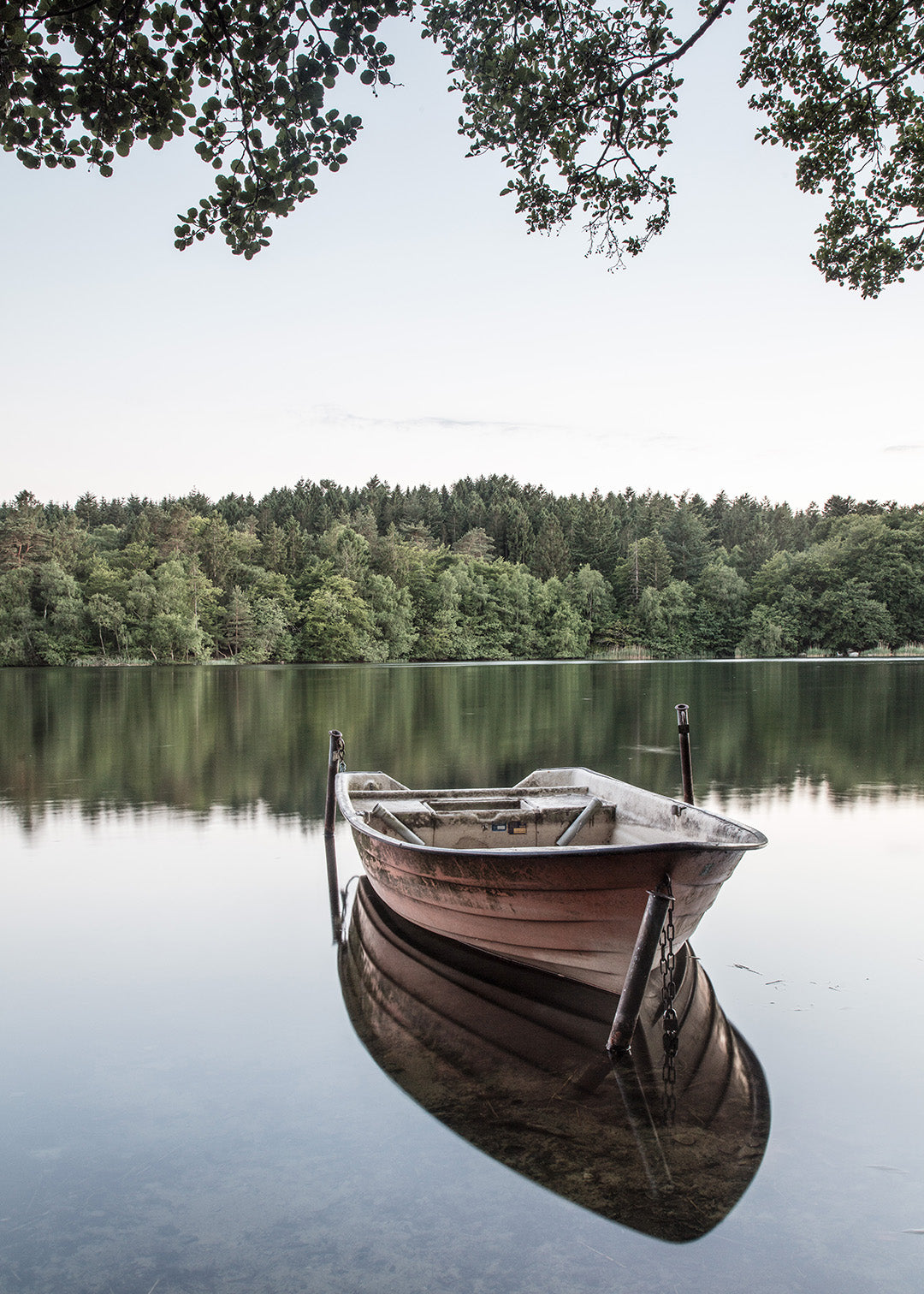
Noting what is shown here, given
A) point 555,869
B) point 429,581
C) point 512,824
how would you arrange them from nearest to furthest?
point 555,869
point 512,824
point 429,581

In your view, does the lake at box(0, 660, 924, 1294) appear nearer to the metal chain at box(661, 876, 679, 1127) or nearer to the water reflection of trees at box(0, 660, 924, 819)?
the metal chain at box(661, 876, 679, 1127)

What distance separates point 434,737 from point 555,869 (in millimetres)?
19077

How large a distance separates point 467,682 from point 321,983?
154 ft

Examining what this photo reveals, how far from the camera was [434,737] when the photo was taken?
82.1ft

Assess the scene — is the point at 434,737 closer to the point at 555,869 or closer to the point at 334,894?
the point at 334,894

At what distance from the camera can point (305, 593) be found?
9256 centimetres

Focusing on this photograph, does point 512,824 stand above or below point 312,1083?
above

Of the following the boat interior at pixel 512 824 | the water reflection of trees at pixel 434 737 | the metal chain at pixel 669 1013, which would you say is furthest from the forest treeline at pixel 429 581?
the metal chain at pixel 669 1013

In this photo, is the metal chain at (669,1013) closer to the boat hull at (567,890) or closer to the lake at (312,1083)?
the boat hull at (567,890)

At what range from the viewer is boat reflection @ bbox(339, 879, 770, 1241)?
14.2 feet

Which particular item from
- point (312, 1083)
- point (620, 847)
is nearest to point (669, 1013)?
point (620, 847)

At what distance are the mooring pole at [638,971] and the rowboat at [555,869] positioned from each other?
6 cm

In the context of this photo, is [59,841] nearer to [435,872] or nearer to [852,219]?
[435,872]

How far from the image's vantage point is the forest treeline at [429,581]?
80.6 meters
